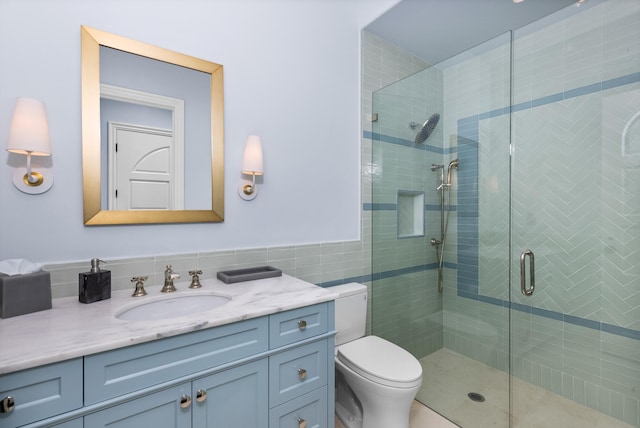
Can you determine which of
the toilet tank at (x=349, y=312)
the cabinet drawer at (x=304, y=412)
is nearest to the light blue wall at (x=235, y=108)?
the toilet tank at (x=349, y=312)

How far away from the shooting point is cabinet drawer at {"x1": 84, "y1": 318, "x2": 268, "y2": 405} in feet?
2.81

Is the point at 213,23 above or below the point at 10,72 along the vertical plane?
above

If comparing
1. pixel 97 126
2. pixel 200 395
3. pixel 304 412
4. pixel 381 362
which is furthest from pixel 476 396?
pixel 97 126

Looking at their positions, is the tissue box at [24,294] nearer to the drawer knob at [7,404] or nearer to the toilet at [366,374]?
the drawer knob at [7,404]

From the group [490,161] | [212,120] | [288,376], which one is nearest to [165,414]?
[288,376]

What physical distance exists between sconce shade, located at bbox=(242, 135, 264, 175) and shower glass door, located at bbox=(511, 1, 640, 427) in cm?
162

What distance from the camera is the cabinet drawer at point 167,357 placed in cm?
86

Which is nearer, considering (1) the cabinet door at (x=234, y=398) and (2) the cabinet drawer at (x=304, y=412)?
(1) the cabinet door at (x=234, y=398)

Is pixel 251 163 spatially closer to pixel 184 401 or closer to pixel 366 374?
pixel 184 401

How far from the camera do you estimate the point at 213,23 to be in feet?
5.26

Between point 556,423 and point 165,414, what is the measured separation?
7.09ft

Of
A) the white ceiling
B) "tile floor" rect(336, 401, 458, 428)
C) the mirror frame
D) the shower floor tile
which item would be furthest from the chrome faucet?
the white ceiling

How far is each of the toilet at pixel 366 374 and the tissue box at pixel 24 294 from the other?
4.43 feet

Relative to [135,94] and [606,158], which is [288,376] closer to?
[135,94]
